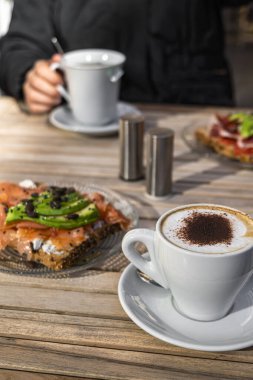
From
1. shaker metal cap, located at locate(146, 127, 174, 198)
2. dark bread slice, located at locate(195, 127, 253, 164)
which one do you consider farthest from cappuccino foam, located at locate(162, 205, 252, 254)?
dark bread slice, located at locate(195, 127, 253, 164)

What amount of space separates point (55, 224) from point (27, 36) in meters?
1.41

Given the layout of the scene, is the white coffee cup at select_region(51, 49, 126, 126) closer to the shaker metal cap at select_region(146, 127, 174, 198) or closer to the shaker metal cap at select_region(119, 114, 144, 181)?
the shaker metal cap at select_region(119, 114, 144, 181)

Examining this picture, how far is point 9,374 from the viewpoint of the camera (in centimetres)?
72

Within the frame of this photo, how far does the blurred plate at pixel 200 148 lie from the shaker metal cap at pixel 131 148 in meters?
0.22

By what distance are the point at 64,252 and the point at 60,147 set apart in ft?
2.13

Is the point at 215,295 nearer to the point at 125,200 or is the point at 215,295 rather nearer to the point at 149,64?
the point at 125,200

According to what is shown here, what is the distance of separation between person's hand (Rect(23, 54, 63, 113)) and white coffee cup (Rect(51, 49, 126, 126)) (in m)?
0.10

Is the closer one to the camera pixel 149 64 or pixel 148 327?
pixel 148 327

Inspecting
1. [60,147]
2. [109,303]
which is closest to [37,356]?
[109,303]

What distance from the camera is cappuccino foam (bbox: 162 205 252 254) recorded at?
0.74 metres

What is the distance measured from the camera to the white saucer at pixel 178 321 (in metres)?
Answer: 0.73

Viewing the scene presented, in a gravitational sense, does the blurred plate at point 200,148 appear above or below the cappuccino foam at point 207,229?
below

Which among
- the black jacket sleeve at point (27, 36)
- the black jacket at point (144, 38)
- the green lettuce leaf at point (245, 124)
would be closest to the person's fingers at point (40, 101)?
the black jacket sleeve at point (27, 36)

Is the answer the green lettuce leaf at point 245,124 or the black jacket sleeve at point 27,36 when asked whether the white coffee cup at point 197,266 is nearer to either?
the green lettuce leaf at point 245,124
